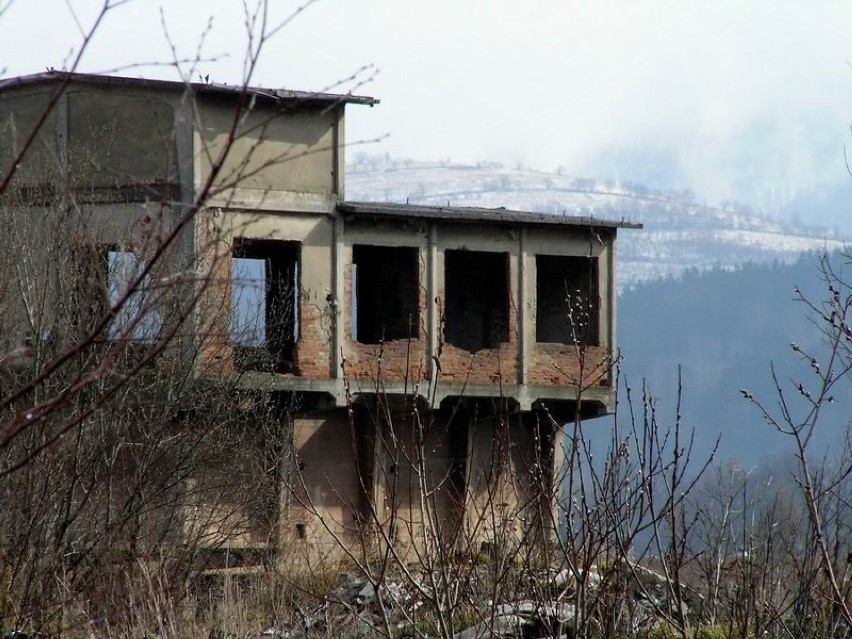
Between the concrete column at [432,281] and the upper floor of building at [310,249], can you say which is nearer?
the upper floor of building at [310,249]

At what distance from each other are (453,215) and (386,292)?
2.71 m

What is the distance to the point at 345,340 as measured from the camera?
23.4 metres

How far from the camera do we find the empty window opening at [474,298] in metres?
26.9

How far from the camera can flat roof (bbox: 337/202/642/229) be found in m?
23.6

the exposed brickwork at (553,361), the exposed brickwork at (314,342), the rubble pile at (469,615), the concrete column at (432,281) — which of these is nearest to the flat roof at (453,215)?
the concrete column at (432,281)

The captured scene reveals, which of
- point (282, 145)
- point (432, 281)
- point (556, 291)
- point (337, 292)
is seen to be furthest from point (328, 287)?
point (556, 291)

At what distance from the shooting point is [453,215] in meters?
24.0

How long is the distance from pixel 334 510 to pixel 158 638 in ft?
41.5

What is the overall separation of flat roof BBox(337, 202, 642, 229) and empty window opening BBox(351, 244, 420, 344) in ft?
2.45

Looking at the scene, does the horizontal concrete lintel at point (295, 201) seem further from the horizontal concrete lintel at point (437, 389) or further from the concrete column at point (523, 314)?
the concrete column at point (523, 314)

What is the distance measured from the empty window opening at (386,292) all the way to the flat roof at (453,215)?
0.75 meters

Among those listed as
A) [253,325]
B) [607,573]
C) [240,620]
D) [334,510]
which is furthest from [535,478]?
[334,510]

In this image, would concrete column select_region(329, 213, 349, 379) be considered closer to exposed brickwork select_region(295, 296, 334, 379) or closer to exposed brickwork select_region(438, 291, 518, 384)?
exposed brickwork select_region(295, 296, 334, 379)

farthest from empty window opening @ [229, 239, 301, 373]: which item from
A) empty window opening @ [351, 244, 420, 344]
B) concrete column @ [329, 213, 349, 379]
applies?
empty window opening @ [351, 244, 420, 344]
